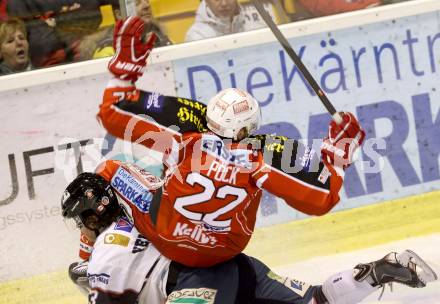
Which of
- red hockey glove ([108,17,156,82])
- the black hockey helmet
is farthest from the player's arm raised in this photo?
the black hockey helmet

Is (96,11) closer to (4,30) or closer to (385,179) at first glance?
(4,30)

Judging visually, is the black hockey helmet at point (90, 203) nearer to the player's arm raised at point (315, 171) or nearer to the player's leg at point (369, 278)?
the player's arm raised at point (315, 171)

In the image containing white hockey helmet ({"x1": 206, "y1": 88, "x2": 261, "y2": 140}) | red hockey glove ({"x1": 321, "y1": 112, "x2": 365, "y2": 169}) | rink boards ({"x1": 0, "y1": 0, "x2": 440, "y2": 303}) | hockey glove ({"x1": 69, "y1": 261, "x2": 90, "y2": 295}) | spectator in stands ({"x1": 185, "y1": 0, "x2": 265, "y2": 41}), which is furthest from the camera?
spectator in stands ({"x1": 185, "y1": 0, "x2": 265, "y2": 41})

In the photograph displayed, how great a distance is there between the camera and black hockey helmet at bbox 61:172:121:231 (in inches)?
175

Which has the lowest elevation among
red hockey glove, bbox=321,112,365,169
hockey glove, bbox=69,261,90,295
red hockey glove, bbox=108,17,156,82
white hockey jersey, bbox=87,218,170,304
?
hockey glove, bbox=69,261,90,295

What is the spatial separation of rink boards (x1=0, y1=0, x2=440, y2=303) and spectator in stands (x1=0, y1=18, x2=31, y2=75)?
0.36 feet

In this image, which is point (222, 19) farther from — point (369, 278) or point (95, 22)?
point (369, 278)

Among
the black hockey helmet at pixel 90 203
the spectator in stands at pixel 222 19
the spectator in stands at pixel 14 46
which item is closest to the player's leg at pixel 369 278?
the black hockey helmet at pixel 90 203

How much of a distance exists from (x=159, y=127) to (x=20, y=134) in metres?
2.11

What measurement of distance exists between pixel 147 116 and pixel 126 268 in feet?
2.42

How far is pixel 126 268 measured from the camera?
429cm

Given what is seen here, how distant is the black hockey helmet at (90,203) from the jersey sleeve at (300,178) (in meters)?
0.85

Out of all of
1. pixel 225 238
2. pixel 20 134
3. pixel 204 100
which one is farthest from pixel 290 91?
pixel 225 238

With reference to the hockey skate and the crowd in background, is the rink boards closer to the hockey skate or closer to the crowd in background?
the crowd in background
